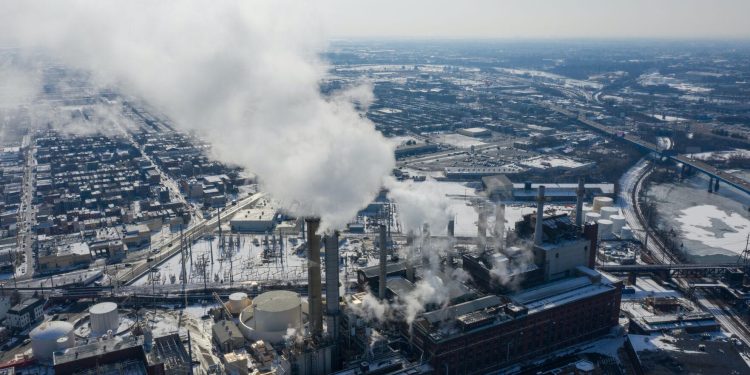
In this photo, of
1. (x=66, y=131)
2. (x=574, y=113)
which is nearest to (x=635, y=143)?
(x=574, y=113)

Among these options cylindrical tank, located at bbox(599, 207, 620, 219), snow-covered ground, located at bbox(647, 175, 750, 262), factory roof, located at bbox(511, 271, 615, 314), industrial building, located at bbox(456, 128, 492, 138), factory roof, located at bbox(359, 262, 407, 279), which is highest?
factory roof, located at bbox(359, 262, 407, 279)

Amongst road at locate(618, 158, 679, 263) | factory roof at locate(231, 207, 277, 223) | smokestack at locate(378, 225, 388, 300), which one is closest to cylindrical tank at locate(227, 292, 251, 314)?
smokestack at locate(378, 225, 388, 300)

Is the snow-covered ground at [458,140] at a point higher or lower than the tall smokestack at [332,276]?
lower

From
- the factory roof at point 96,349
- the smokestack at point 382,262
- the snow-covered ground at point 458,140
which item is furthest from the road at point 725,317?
the snow-covered ground at point 458,140

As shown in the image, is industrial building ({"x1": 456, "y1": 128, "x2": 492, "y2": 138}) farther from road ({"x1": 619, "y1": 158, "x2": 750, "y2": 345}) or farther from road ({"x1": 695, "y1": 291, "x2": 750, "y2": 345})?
road ({"x1": 695, "y1": 291, "x2": 750, "y2": 345})

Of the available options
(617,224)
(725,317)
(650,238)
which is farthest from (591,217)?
(725,317)

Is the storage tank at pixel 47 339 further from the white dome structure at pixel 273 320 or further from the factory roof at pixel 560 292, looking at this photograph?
the factory roof at pixel 560 292
